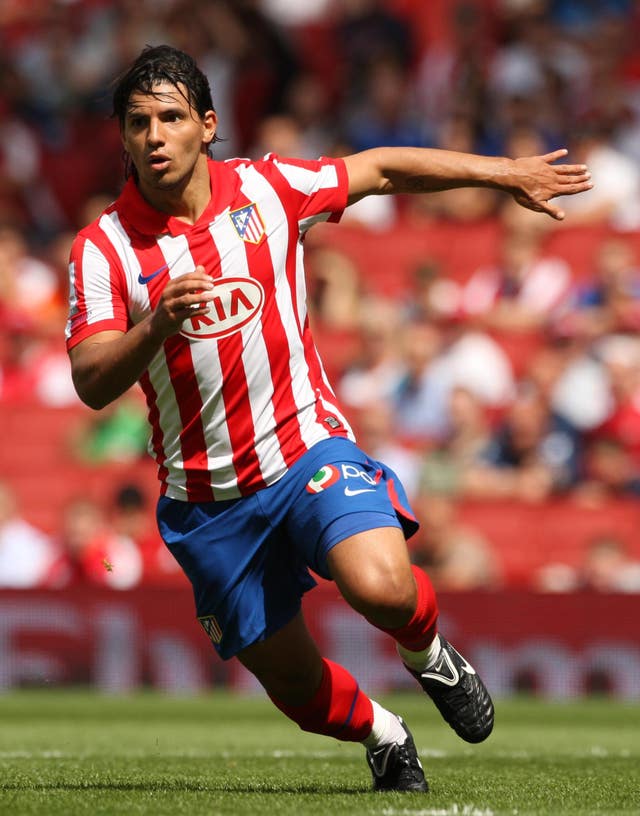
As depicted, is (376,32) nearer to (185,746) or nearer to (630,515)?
(630,515)

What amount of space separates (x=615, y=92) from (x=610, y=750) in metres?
8.98

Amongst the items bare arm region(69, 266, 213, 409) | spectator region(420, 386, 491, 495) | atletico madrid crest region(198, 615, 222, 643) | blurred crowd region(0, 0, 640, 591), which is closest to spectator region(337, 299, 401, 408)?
blurred crowd region(0, 0, 640, 591)

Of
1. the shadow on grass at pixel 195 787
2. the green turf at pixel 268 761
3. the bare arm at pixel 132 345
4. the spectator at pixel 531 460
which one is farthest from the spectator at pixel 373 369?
the bare arm at pixel 132 345

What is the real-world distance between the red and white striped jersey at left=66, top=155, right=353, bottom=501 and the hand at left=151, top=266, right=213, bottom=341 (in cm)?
58

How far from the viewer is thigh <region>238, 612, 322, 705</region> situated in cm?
561

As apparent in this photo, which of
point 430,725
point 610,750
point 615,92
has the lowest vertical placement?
point 430,725

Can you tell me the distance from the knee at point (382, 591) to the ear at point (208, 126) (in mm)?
1592

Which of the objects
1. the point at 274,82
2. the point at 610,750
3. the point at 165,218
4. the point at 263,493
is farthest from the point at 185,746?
the point at 274,82

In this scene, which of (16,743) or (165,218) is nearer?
(165,218)

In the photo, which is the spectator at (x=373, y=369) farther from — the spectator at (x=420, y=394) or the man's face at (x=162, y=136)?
the man's face at (x=162, y=136)

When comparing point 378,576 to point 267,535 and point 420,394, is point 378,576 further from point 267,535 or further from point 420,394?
point 420,394

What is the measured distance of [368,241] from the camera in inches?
600

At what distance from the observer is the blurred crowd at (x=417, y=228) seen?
12.4 meters

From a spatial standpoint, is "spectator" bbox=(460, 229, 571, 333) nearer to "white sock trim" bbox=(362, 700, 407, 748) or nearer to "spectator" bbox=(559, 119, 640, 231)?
"spectator" bbox=(559, 119, 640, 231)
